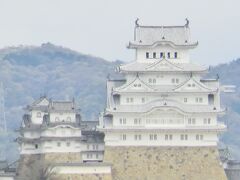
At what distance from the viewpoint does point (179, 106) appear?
291ft

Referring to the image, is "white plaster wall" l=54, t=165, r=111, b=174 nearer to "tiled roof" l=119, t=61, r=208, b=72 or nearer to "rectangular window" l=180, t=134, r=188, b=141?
"rectangular window" l=180, t=134, r=188, b=141

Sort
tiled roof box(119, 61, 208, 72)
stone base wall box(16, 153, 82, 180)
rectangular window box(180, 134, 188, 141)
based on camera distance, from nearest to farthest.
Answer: stone base wall box(16, 153, 82, 180)
rectangular window box(180, 134, 188, 141)
tiled roof box(119, 61, 208, 72)

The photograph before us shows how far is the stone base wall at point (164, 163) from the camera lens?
88.1 metres

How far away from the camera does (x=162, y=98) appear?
8938 centimetres

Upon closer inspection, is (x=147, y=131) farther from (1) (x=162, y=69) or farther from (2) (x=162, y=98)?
(1) (x=162, y=69)

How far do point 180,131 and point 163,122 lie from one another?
3.36 ft

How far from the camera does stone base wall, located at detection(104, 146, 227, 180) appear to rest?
289 ft

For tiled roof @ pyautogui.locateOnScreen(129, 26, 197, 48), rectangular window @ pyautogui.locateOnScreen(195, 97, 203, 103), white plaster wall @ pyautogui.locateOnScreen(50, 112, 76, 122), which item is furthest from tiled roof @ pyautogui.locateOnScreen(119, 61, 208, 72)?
white plaster wall @ pyautogui.locateOnScreen(50, 112, 76, 122)

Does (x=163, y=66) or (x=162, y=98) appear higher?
(x=163, y=66)

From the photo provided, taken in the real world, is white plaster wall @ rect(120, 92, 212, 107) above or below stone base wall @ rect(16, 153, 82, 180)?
above

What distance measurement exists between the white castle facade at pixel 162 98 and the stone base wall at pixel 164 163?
39 centimetres

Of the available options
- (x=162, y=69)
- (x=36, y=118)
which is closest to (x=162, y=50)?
(x=162, y=69)

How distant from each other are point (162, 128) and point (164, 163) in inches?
73.7

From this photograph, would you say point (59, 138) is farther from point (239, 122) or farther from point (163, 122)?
point (239, 122)
